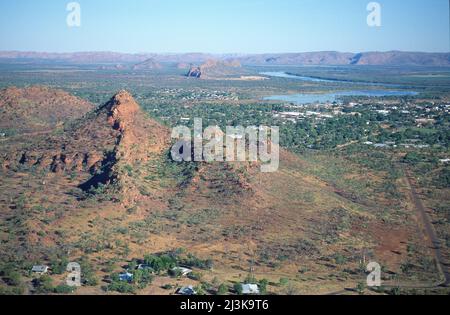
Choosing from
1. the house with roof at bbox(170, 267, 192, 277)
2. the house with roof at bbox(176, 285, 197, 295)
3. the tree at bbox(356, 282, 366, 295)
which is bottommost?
the tree at bbox(356, 282, 366, 295)

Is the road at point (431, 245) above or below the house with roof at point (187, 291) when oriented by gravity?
below

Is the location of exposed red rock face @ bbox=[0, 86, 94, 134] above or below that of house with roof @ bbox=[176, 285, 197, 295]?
above

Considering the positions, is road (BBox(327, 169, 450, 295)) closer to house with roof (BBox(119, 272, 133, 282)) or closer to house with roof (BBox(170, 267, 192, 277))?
house with roof (BBox(170, 267, 192, 277))

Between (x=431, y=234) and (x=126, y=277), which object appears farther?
(x=431, y=234)

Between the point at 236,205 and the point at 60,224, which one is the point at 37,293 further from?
the point at 236,205

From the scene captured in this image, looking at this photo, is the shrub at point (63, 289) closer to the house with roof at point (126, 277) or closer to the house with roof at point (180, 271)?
the house with roof at point (126, 277)

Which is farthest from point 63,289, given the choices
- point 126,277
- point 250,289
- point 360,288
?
point 360,288

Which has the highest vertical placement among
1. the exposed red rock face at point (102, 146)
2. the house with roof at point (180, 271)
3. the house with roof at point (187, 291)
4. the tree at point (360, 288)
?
the exposed red rock face at point (102, 146)

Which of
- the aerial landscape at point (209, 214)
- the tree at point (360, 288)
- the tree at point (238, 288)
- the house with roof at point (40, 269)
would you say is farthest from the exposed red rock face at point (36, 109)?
the tree at point (360, 288)

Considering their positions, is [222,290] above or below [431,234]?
above

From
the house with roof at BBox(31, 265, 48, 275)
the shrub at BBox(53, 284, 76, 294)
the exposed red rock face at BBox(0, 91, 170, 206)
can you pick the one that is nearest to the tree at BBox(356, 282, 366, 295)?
the shrub at BBox(53, 284, 76, 294)

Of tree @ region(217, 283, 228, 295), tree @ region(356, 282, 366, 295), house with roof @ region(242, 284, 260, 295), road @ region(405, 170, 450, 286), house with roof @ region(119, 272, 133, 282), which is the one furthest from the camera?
road @ region(405, 170, 450, 286)

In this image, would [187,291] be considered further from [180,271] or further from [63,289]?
[63,289]
